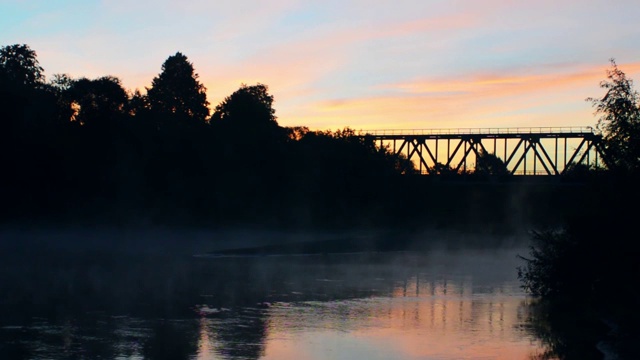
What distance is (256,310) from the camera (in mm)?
31469

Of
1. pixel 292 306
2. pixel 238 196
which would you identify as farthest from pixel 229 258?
pixel 238 196

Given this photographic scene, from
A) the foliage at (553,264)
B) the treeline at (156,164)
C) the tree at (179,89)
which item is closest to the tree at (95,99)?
the treeline at (156,164)

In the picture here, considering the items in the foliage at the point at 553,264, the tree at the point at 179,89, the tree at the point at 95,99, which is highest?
the tree at the point at 179,89

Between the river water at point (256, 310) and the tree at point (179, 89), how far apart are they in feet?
306

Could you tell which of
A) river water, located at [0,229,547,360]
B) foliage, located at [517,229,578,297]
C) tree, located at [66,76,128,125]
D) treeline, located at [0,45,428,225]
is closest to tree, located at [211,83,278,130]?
treeline, located at [0,45,428,225]

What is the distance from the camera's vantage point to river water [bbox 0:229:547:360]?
78.1ft

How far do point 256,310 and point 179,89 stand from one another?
396ft

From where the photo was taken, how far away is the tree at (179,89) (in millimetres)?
147250

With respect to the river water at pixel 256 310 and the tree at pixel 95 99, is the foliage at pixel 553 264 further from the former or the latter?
the tree at pixel 95 99

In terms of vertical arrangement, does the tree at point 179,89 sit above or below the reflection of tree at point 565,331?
above

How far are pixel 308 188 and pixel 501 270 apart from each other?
57.3 metres

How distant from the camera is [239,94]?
447ft

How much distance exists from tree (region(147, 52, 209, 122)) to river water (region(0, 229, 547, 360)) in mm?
93279

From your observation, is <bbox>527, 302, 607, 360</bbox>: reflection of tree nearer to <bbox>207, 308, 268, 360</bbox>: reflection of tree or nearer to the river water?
the river water
